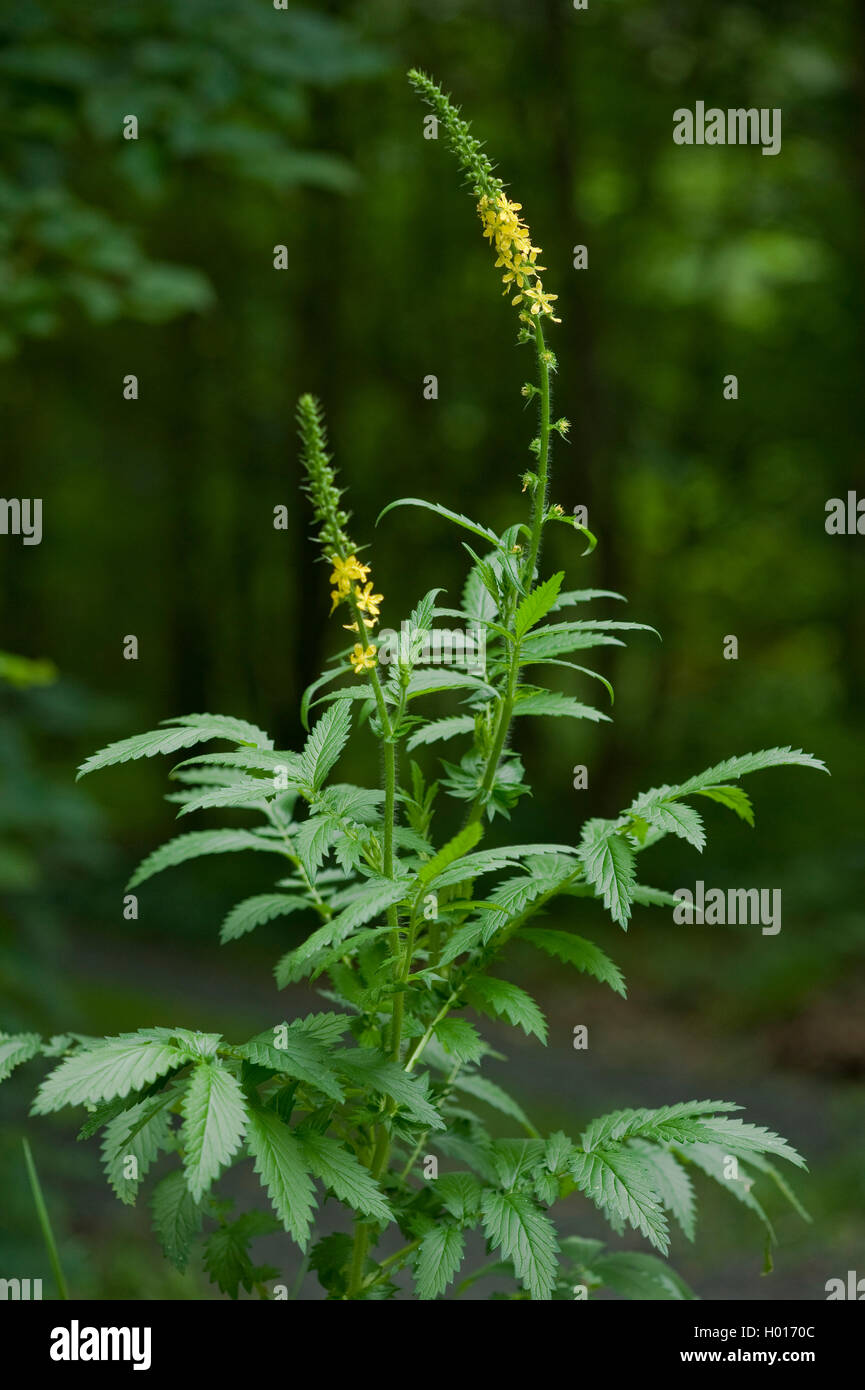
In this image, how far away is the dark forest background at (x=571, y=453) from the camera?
1057cm

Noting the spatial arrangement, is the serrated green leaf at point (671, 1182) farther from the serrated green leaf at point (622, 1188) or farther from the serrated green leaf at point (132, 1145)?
the serrated green leaf at point (132, 1145)

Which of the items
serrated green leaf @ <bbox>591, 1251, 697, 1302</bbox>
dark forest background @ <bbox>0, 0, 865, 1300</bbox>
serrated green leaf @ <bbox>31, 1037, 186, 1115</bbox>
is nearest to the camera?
serrated green leaf @ <bbox>31, 1037, 186, 1115</bbox>

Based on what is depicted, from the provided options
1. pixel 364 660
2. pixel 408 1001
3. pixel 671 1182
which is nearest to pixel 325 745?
pixel 364 660

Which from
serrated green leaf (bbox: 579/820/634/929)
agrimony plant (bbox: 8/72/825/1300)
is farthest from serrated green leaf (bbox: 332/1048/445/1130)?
serrated green leaf (bbox: 579/820/634/929)

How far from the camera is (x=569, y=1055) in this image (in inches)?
397

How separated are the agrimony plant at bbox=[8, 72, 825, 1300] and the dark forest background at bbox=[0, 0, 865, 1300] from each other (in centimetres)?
560

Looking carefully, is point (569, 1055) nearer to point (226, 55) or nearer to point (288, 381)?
point (226, 55)

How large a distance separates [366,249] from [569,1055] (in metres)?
10.1

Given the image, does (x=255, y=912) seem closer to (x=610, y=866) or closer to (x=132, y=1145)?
(x=132, y=1145)

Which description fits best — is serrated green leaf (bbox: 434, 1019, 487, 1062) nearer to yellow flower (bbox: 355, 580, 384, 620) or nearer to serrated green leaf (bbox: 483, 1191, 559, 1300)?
serrated green leaf (bbox: 483, 1191, 559, 1300)

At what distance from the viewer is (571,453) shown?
12.8 meters

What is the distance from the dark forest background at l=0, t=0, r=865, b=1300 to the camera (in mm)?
10570

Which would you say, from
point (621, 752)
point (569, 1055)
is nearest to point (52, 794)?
point (569, 1055)

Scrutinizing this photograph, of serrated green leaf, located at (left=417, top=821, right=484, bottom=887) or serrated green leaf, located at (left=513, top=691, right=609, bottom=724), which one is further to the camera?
serrated green leaf, located at (left=513, top=691, right=609, bottom=724)
